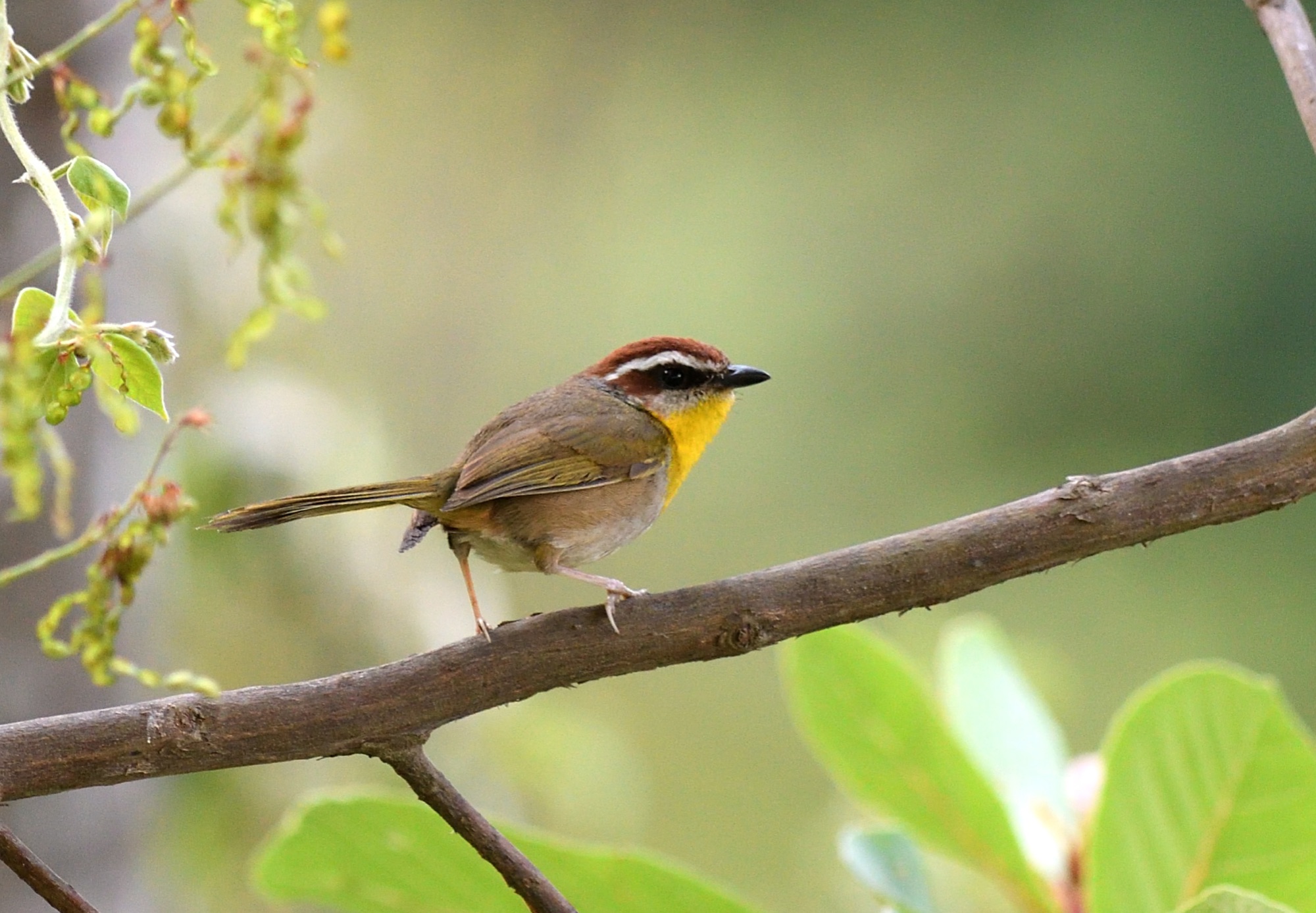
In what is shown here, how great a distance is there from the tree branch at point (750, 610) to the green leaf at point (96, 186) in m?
0.40

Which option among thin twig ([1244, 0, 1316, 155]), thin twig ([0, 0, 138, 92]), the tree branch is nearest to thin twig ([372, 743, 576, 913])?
the tree branch

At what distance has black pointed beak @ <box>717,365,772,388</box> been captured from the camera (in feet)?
6.61

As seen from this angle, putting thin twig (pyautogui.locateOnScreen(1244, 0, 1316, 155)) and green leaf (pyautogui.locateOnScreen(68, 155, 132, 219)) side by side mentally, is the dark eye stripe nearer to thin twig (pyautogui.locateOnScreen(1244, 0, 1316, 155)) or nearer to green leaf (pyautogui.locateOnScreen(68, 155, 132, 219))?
thin twig (pyautogui.locateOnScreen(1244, 0, 1316, 155))

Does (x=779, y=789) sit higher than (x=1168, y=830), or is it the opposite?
(x=779, y=789)

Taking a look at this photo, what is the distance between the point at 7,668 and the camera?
1.79 m

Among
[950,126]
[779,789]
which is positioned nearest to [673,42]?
[950,126]

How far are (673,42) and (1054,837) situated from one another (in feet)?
16.4

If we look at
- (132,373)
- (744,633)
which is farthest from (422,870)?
(132,373)

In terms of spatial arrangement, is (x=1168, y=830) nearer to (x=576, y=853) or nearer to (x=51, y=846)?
(x=576, y=853)

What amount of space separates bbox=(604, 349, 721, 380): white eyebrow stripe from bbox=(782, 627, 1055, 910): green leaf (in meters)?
0.75

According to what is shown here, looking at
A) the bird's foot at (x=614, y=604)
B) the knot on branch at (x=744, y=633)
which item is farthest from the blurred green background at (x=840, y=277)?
the knot on branch at (x=744, y=633)

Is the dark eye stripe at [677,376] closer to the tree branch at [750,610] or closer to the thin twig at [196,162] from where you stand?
the tree branch at [750,610]

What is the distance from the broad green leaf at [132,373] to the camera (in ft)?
2.65

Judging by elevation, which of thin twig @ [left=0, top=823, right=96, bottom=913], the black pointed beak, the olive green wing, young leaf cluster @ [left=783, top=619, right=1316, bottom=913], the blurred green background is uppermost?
the blurred green background
